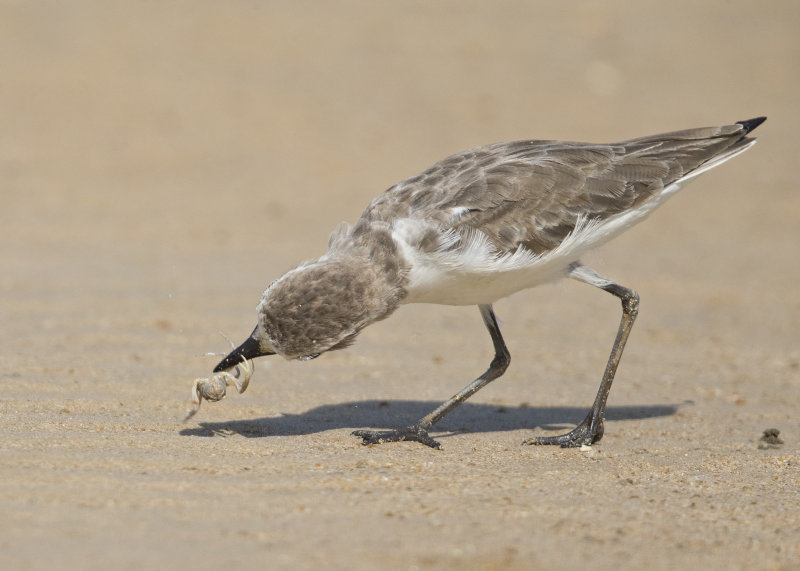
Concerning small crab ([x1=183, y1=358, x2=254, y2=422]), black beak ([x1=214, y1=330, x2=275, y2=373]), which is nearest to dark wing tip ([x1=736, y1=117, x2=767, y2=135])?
black beak ([x1=214, y1=330, x2=275, y2=373])

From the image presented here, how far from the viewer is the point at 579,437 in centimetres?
641

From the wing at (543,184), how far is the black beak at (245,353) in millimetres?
1108

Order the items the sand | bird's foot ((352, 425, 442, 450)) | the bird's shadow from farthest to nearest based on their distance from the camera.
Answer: the bird's shadow < bird's foot ((352, 425, 442, 450)) < the sand

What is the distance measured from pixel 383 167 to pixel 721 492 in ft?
35.3

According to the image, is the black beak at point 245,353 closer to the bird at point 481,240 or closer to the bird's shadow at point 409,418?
the bird at point 481,240

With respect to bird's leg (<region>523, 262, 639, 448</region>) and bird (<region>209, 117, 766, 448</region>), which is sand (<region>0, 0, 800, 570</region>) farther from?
bird (<region>209, 117, 766, 448</region>)

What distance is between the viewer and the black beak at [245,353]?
19.2 ft

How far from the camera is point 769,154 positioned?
1770cm

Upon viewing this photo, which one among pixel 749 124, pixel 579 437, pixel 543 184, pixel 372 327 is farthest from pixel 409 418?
pixel 749 124

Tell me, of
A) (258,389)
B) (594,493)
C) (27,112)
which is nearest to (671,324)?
(258,389)

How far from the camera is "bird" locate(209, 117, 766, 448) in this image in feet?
18.9

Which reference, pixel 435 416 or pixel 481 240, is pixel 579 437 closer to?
pixel 435 416

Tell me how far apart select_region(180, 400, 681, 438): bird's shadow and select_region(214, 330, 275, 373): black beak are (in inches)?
16.4

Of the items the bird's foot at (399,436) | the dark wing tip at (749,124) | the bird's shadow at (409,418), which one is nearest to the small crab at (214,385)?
the bird's shadow at (409,418)
